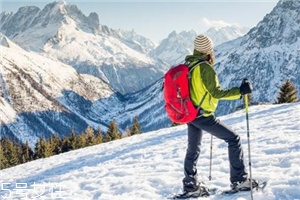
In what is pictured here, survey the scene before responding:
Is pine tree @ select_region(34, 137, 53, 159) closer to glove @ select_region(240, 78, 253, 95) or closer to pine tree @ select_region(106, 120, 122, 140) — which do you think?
pine tree @ select_region(106, 120, 122, 140)

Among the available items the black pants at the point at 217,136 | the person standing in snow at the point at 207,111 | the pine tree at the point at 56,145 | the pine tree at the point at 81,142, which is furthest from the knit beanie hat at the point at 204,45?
the pine tree at the point at 56,145

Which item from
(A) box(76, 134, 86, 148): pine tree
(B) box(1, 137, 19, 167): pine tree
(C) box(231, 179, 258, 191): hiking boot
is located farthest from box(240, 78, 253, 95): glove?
(B) box(1, 137, 19, 167): pine tree

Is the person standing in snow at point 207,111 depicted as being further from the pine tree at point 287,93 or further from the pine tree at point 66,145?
the pine tree at point 66,145

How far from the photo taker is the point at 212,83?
941cm

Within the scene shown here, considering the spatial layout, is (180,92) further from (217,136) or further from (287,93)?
(287,93)

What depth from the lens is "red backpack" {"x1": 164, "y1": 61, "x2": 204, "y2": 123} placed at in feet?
31.9

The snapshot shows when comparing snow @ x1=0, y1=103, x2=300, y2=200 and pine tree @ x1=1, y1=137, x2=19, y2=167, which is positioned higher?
pine tree @ x1=1, y1=137, x2=19, y2=167

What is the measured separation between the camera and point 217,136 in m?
10.2

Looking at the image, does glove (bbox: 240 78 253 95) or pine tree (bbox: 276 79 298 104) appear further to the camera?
pine tree (bbox: 276 79 298 104)

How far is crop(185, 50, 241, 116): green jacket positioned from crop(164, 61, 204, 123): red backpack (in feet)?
0.41

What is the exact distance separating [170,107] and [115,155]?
10.9 m

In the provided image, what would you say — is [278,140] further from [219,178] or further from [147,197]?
[147,197]

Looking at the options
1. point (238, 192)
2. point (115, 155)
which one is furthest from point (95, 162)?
point (238, 192)

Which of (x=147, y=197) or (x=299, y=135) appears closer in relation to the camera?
(x=147, y=197)
